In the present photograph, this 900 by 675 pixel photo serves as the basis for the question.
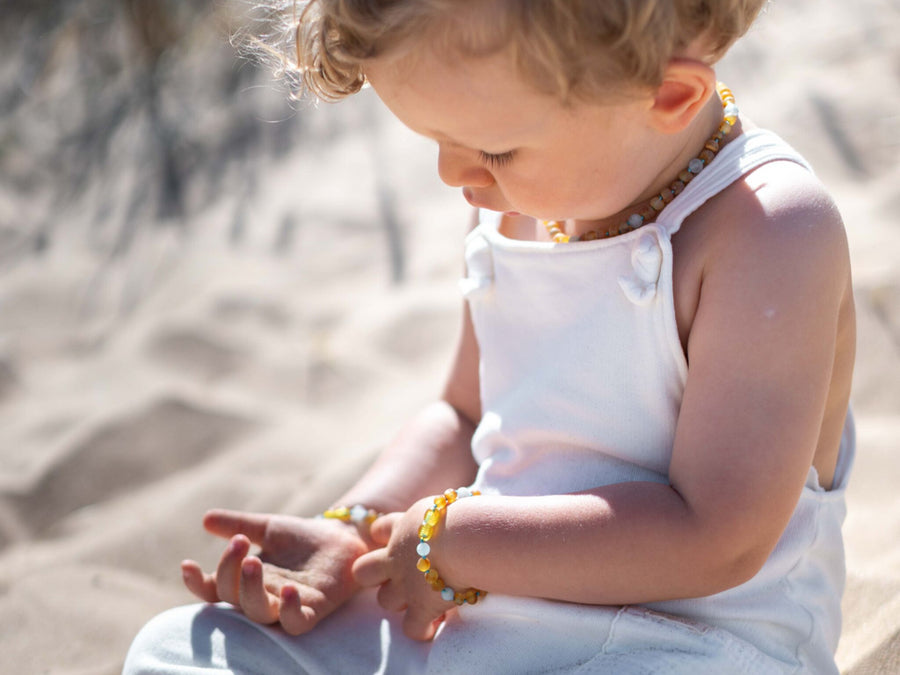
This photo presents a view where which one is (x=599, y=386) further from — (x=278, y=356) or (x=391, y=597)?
(x=278, y=356)

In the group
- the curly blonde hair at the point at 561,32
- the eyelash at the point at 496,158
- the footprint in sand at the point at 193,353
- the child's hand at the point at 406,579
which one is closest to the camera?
the curly blonde hair at the point at 561,32

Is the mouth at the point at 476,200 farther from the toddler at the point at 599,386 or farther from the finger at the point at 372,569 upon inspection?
the finger at the point at 372,569

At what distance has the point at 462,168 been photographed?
1185 millimetres

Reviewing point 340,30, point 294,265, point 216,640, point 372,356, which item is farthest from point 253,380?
point 340,30

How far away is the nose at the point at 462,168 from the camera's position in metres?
1.17

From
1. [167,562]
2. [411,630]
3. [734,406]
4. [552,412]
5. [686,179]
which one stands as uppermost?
[686,179]

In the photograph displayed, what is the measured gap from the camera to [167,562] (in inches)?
75.5

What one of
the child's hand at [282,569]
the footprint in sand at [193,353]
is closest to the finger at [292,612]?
the child's hand at [282,569]

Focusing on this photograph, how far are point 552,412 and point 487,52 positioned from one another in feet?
1.77

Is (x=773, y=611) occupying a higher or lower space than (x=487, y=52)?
lower

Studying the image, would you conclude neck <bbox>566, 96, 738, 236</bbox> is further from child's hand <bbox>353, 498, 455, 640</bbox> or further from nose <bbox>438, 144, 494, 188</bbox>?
child's hand <bbox>353, 498, 455, 640</bbox>

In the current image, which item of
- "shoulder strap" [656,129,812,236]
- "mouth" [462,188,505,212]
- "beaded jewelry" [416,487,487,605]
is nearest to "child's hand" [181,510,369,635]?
"beaded jewelry" [416,487,487,605]

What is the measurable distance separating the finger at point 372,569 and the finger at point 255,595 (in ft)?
0.43

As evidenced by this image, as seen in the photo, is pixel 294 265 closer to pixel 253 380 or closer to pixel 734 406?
pixel 253 380
